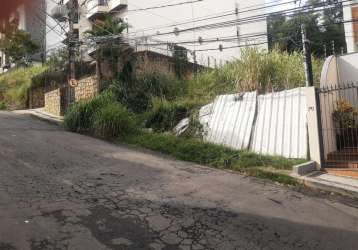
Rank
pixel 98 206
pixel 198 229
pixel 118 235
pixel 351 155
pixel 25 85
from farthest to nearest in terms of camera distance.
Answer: pixel 25 85, pixel 351 155, pixel 98 206, pixel 198 229, pixel 118 235

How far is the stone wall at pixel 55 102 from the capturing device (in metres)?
18.6

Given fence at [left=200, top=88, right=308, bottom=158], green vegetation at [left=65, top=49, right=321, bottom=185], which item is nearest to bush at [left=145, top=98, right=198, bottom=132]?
green vegetation at [left=65, top=49, right=321, bottom=185]

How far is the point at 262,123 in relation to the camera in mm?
10344

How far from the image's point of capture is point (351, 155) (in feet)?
29.9

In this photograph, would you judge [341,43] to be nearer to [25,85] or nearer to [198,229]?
[25,85]

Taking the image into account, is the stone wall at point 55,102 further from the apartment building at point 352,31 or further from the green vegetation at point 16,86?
the apartment building at point 352,31

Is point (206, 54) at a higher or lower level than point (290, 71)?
higher

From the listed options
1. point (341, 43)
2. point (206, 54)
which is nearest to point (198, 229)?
point (206, 54)

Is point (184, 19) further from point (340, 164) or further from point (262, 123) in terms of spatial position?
point (340, 164)

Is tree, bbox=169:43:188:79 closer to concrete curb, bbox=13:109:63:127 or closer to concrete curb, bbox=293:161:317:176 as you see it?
concrete curb, bbox=13:109:63:127

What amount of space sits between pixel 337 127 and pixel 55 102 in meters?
13.9

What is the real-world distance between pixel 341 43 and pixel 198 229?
27.9 metres

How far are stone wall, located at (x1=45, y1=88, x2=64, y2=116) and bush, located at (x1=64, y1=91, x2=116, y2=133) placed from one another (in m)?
3.88

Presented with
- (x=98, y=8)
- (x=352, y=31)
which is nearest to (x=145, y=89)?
(x=352, y=31)
